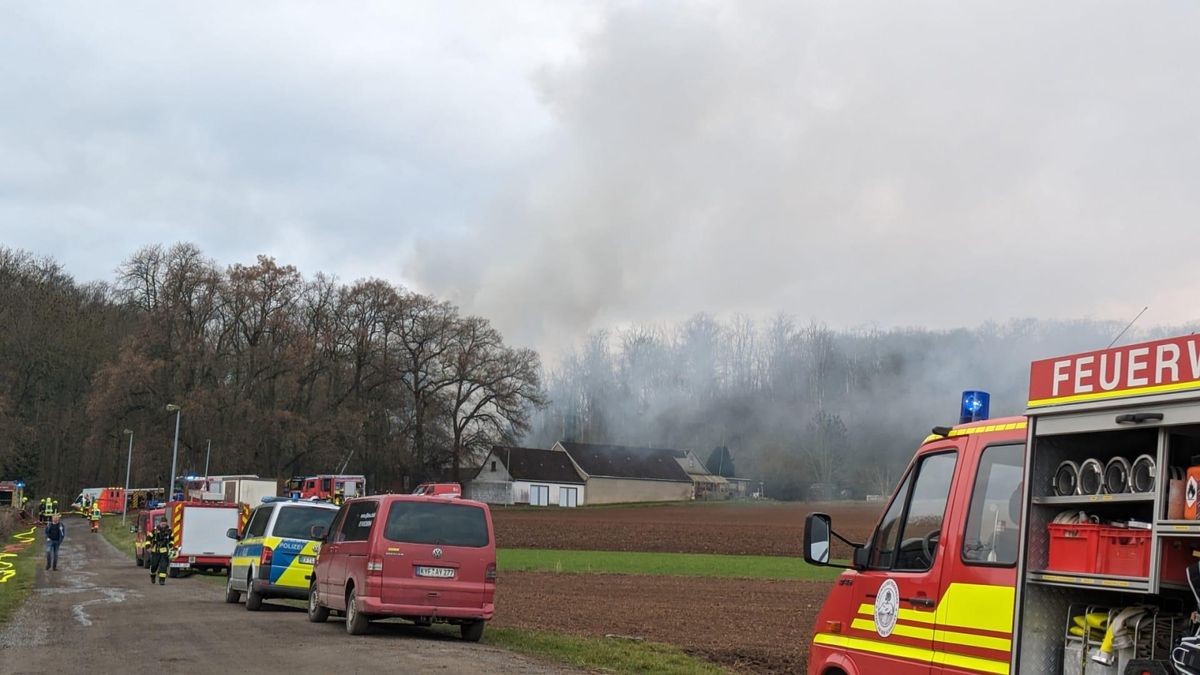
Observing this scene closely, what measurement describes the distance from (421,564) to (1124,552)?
1171 cm

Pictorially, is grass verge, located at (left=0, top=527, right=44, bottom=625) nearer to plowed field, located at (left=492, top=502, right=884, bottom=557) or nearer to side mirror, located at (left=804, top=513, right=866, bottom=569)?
side mirror, located at (left=804, top=513, right=866, bottom=569)

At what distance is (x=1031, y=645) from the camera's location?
5.29m

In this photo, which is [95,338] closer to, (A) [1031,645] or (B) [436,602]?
(B) [436,602]

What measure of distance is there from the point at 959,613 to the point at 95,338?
7958 cm

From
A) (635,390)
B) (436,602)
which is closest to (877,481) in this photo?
(635,390)

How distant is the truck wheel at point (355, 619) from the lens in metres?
15.7

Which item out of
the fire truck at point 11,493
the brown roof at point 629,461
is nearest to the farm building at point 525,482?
the brown roof at point 629,461

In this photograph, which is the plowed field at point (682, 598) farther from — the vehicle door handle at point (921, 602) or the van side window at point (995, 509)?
the van side window at point (995, 509)

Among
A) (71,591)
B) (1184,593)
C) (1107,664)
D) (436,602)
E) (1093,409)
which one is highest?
(1093,409)

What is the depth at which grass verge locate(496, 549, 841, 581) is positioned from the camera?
3816 centimetres

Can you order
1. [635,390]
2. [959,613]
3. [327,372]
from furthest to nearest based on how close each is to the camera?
[635,390], [327,372], [959,613]

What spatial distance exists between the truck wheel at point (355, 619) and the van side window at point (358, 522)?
2.62ft

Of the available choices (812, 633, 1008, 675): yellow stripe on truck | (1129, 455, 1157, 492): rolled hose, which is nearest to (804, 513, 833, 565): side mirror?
(812, 633, 1008, 675): yellow stripe on truck

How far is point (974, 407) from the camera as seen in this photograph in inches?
257
